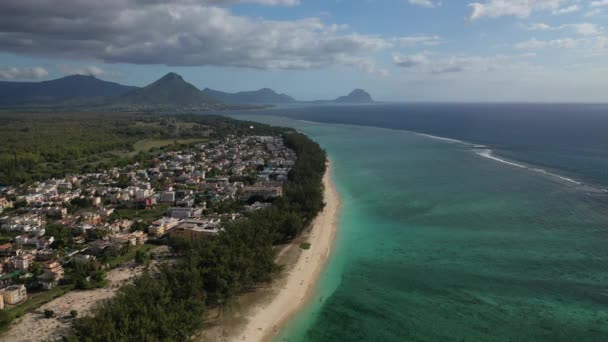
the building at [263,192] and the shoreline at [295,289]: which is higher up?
the building at [263,192]

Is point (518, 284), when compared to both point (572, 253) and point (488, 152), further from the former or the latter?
point (488, 152)

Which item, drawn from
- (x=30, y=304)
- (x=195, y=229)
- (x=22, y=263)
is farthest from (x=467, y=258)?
(x=22, y=263)

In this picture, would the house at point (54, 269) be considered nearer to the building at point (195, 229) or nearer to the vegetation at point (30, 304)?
the vegetation at point (30, 304)

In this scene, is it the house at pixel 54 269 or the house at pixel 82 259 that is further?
the house at pixel 82 259

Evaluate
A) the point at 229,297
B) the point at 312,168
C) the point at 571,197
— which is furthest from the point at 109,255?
the point at 571,197

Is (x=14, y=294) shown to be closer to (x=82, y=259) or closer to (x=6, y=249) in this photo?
(x=82, y=259)

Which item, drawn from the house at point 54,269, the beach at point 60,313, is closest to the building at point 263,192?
the beach at point 60,313
